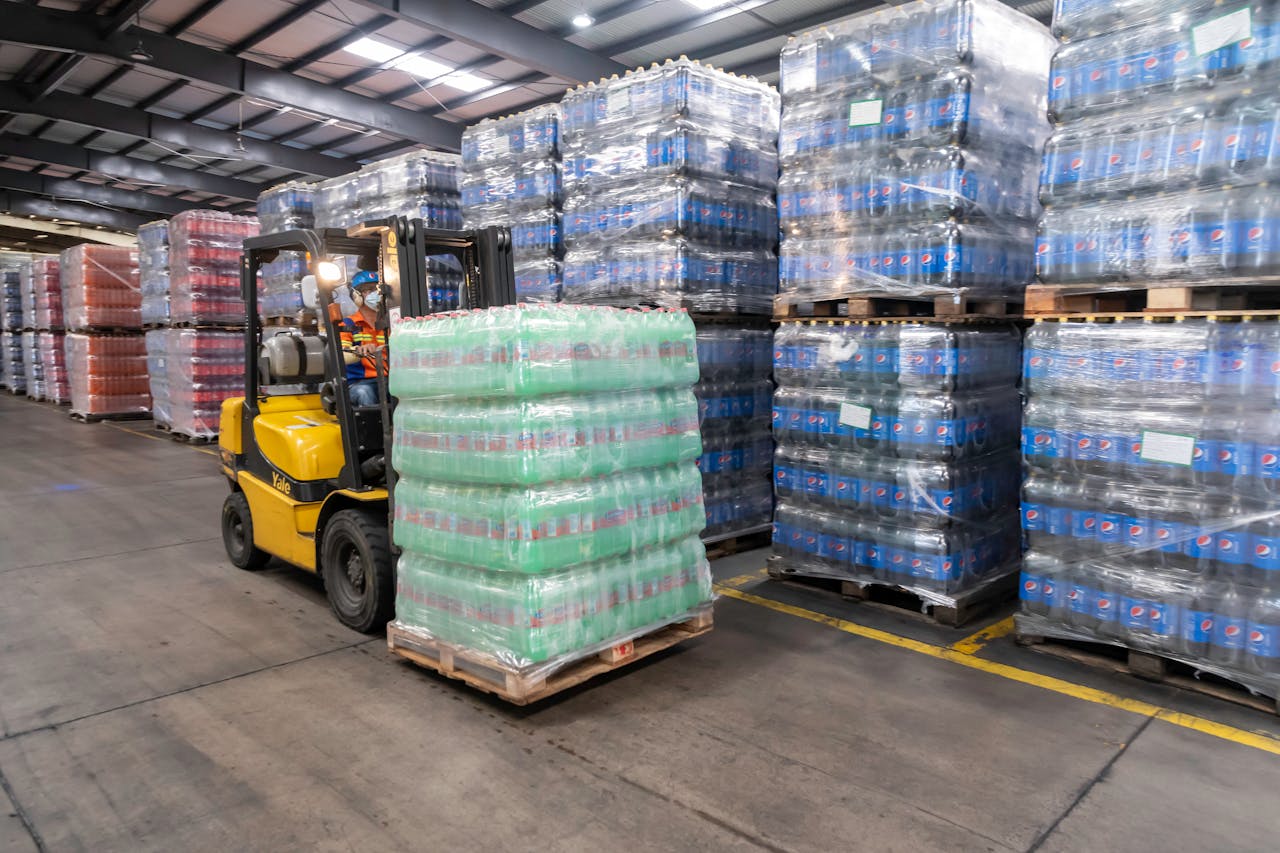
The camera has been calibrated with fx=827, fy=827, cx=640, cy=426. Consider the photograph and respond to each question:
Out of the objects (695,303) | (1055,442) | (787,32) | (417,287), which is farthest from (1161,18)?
(787,32)

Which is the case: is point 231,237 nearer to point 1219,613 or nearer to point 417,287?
point 417,287

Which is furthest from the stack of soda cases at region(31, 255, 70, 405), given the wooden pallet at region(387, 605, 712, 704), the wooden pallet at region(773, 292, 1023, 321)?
the wooden pallet at region(773, 292, 1023, 321)

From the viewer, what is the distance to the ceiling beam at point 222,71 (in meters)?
10.1

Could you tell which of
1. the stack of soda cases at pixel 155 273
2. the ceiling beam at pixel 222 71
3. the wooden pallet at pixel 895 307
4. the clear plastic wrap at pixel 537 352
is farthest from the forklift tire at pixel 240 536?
the stack of soda cases at pixel 155 273

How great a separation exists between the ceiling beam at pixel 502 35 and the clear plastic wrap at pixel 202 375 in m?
6.04

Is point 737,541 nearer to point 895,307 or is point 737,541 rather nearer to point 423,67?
point 895,307

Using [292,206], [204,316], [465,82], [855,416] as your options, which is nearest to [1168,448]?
[855,416]

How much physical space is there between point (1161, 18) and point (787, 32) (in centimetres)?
706

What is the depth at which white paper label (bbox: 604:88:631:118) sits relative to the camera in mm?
6074

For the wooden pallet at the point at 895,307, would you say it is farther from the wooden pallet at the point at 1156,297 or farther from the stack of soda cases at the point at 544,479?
the stack of soda cases at the point at 544,479

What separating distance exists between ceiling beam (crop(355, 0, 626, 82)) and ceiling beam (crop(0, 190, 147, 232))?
19.6 m

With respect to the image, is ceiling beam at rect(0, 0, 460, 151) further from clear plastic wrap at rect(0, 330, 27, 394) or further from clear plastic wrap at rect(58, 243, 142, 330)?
clear plastic wrap at rect(0, 330, 27, 394)

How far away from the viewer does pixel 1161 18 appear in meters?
3.87

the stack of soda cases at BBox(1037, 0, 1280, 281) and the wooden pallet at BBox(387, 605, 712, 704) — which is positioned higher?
the stack of soda cases at BBox(1037, 0, 1280, 281)
